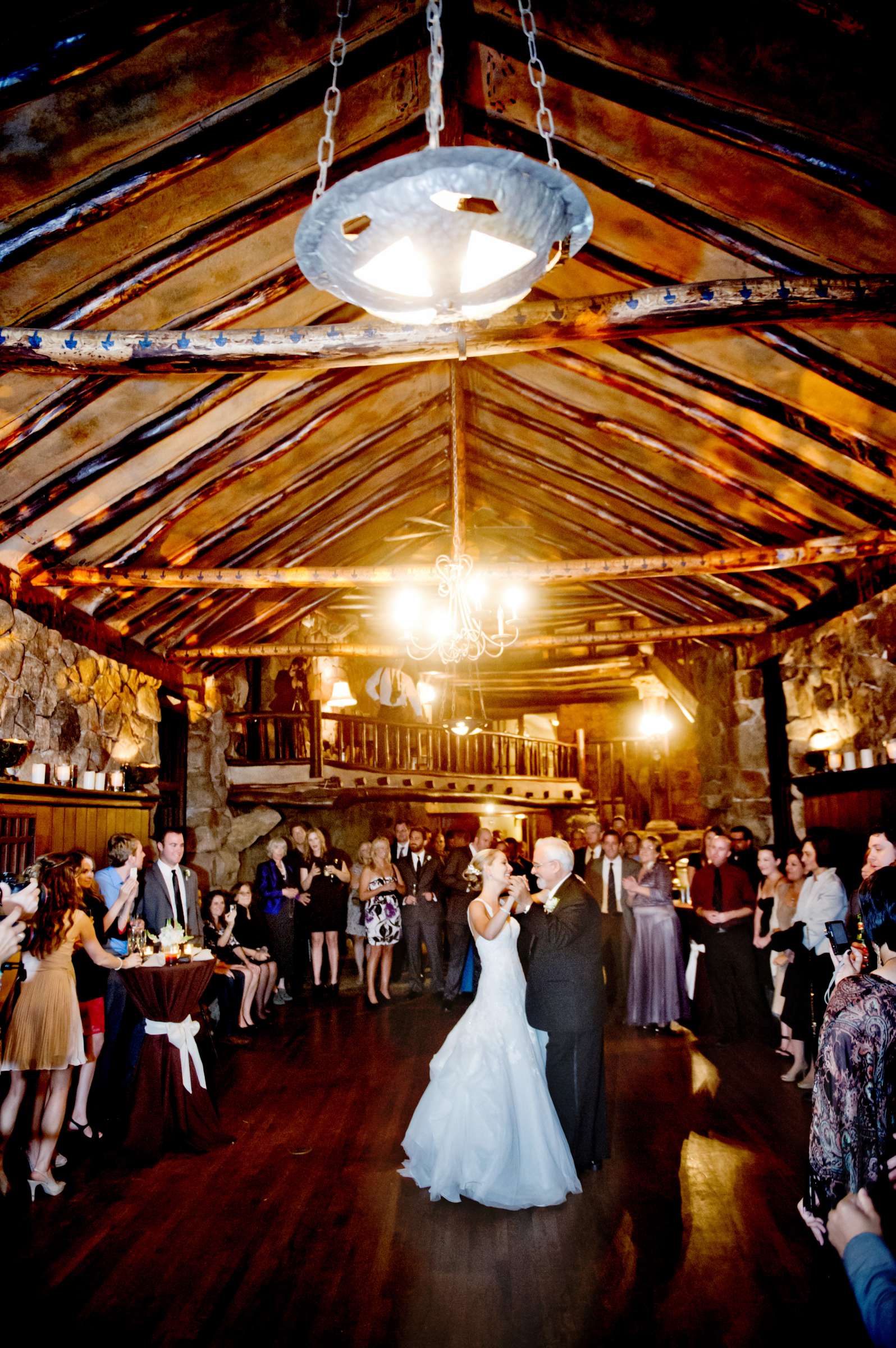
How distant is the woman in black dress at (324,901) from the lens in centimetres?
861

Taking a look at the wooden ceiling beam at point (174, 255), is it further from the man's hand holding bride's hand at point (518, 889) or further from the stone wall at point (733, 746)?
the stone wall at point (733, 746)

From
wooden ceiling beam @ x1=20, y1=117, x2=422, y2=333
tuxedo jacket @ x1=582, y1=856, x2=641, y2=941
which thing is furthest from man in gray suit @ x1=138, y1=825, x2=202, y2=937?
tuxedo jacket @ x1=582, y1=856, x2=641, y2=941

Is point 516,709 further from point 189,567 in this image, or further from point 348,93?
point 348,93

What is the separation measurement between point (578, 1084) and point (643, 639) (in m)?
6.64

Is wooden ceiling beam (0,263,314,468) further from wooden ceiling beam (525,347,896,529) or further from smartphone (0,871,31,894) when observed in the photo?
smartphone (0,871,31,894)

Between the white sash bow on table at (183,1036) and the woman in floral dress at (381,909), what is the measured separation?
3743mm

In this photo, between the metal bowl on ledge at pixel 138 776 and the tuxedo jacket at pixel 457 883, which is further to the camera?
the tuxedo jacket at pixel 457 883

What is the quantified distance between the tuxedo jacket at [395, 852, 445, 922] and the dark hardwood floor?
345 centimetres

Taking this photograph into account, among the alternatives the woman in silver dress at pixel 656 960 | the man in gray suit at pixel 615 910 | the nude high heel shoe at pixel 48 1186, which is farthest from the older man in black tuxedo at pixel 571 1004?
the man in gray suit at pixel 615 910

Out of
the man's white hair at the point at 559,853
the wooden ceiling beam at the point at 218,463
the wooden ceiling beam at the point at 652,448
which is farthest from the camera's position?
the wooden ceiling beam at the point at 652,448

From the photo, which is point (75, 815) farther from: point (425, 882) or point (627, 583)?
point (627, 583)

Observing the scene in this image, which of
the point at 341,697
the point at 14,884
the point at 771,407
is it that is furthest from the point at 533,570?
the point at 341,697

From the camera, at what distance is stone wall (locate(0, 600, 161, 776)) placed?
6.16m

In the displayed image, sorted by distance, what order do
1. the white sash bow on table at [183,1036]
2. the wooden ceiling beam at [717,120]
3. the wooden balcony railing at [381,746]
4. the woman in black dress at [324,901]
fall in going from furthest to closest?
the wooden balcony railing at [381,746] < the woman in black dress at [324,901] < the white sash bow on table at [183,1036] < the wooden ceiling beam at [717,120]
